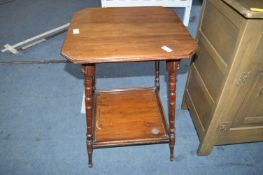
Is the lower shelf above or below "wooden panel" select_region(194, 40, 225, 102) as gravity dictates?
below

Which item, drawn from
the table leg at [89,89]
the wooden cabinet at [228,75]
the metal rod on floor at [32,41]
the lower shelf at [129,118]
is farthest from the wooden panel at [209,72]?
the metal rod on floor at [32,41]

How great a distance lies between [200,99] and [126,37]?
0.70 meters

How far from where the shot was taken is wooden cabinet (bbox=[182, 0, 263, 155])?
99cm

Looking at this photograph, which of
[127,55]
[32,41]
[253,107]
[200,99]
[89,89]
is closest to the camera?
[127,55]

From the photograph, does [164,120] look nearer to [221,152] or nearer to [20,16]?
[221,152]

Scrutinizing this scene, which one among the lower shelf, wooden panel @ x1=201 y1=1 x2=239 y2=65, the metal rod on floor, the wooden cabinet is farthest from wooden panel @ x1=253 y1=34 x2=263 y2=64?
the metal rod on floor

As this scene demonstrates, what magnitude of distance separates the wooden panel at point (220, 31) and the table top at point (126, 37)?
0.55 feet

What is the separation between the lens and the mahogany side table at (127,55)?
3.34 ft

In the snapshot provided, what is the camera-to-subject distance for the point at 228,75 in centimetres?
109

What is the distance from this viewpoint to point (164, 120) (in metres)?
1.55

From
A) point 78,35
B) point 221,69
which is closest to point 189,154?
point 221,69

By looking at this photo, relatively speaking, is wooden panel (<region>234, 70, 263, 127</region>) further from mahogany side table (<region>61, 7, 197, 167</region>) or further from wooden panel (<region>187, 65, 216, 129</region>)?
mahogany side table (<region>61, 7, 197, 167</region>)

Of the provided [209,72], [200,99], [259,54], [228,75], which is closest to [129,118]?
[200,99]

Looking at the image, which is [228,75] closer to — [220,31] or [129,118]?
[220,31]
